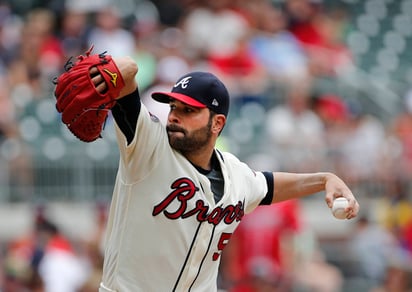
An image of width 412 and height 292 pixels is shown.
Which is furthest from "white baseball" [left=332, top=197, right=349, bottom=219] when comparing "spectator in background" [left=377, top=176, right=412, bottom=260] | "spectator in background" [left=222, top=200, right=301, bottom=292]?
"spectator in background" [left=377, top=176, right=412, bottom=260]

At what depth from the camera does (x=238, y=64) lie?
37.3 ft

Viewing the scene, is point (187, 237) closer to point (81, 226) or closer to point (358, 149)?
point (81, 226)

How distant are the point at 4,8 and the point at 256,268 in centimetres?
622

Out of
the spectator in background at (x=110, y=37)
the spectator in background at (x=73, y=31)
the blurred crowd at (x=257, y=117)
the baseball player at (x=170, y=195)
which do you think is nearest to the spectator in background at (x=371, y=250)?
the blurred crowd at (x=257, y=117)

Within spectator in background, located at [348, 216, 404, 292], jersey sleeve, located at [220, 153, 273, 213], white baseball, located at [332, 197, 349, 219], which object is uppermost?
white baseball, located at [332, 197, 349, 219]

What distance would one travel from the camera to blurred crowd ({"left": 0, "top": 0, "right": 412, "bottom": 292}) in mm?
8719

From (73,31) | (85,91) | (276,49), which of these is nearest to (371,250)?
(276,49)

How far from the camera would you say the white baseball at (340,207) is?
15.4 ft

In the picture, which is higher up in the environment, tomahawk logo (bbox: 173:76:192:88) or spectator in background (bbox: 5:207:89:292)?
tomahawk logo (bbox: 173:76:192:88)

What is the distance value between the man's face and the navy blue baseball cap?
0.13 ft

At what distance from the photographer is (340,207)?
15.4 feet

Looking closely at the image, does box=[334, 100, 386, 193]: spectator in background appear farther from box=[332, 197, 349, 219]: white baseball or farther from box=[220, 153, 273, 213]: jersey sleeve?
box=[332, 197, 349, 219]: white baseball

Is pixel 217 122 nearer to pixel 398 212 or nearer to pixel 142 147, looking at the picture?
pixel 142 147

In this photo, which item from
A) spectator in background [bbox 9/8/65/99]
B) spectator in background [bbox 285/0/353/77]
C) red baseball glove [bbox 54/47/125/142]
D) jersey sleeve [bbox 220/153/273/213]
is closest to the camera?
red baseball glove [bbox 54/47/125/142]
